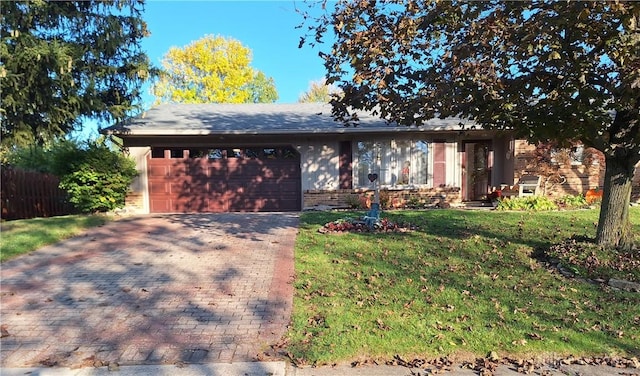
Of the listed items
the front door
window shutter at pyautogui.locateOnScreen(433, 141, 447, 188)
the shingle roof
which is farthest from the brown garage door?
the front door

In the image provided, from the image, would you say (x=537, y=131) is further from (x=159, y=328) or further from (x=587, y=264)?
(x=159, y=328)

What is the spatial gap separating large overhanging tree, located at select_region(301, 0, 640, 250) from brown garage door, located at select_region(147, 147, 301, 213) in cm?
767

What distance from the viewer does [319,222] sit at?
1020 cm

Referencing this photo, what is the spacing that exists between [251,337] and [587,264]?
4666 millimetres

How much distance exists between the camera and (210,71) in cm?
3281

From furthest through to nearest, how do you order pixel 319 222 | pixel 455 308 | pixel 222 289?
1. pixel 319 222
2. pixel 222 289
3. pixel 455 308

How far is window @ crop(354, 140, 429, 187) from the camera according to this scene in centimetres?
1405

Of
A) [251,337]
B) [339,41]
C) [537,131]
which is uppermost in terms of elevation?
[339,41]

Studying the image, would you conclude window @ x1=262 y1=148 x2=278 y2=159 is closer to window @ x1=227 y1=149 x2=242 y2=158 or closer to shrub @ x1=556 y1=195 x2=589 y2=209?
window @ x1=227 y1=149 x2=242 y2=158

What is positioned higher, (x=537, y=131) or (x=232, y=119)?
(x=232, y=119)

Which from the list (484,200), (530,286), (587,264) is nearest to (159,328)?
(530,286)

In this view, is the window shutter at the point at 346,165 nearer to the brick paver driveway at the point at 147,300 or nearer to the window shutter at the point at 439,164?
the window shutter at the point at 439,164

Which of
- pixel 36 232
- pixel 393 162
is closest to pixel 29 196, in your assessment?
pixel 36 232

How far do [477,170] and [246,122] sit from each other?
27.5 ft
